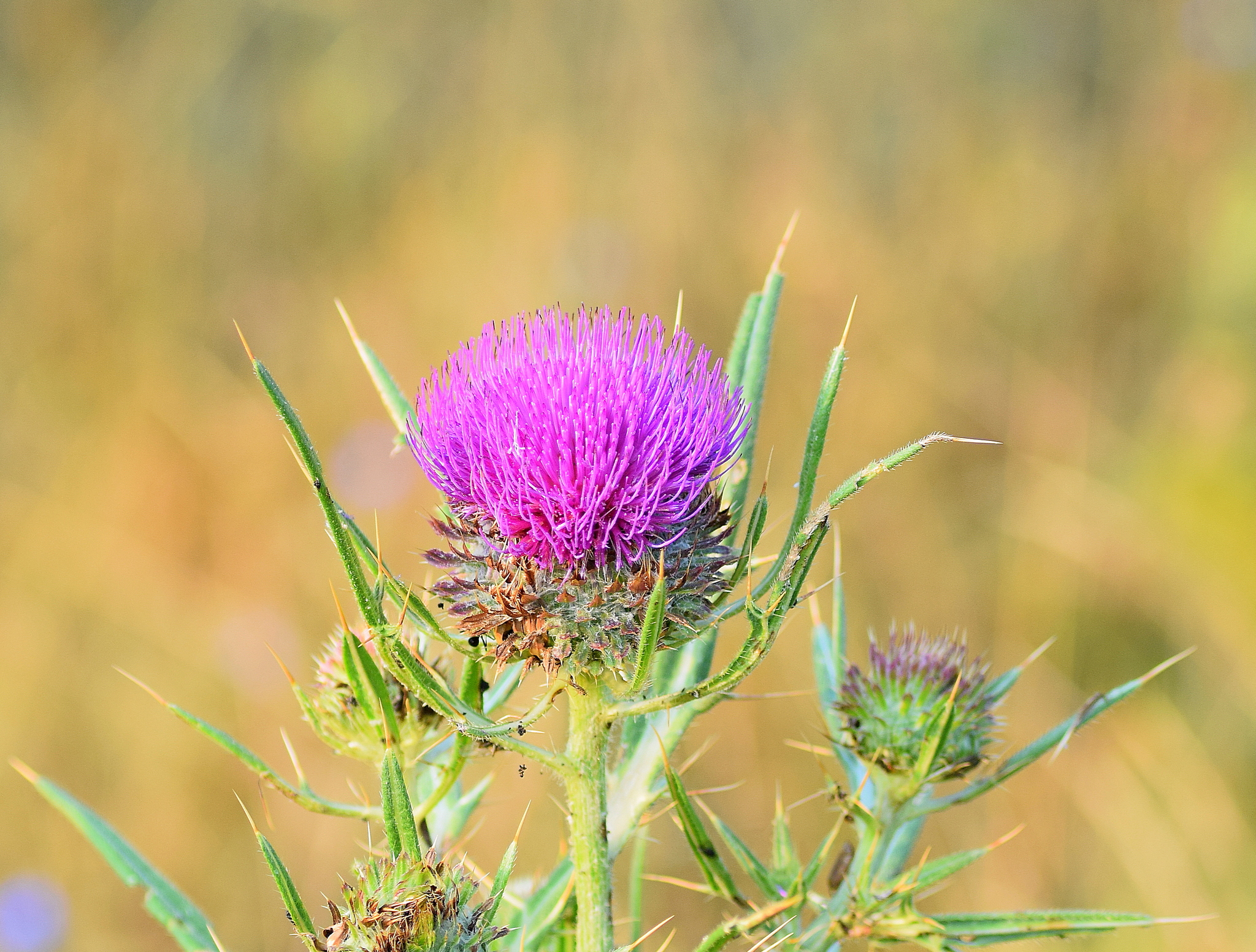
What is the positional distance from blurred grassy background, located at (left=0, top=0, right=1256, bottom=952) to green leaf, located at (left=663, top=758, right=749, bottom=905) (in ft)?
9.55

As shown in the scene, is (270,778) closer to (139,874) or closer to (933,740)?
(139,874)

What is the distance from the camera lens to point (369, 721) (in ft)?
6.11

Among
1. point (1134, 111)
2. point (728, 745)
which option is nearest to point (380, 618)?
point (728, 745)

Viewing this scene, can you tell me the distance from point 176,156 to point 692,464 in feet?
20.1

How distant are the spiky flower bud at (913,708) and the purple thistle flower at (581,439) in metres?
0.66

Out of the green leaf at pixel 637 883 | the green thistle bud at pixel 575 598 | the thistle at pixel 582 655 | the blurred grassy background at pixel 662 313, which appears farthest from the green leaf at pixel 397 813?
the blurred grassy background at pixel 662 313

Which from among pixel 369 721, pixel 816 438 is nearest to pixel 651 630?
pixel 816 438

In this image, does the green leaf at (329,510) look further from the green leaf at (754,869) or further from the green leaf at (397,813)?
the green leaf at (754,869)

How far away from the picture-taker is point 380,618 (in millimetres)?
1418

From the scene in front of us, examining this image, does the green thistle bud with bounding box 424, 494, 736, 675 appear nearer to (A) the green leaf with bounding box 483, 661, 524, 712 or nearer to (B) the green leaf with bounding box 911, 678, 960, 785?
(A) the green leaf with bounding box 483, 661, 524, 712

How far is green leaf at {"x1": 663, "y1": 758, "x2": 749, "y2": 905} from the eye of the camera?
1556mm

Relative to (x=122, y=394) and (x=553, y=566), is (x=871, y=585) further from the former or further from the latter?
(x=122, y=394)

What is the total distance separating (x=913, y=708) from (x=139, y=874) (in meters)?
1.51

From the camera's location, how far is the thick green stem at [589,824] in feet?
5.34
